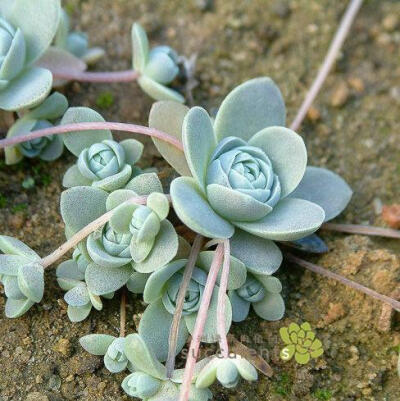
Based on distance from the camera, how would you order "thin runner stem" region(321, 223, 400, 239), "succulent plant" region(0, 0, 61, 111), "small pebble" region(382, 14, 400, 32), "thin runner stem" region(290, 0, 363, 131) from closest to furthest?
1. "succulent plant" region(0, 0, 61, 111)
2. "thin runner stem" region(321, 223, 400, 239)
3. "thin runner stem" region(290, 0, 363, 131)
4. "small pebble" region(382, 14, 400, 32)

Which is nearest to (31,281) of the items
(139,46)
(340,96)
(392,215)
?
(139,46)

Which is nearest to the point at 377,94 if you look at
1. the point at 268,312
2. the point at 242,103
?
the point at 242,103

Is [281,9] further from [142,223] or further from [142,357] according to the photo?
[142,357]

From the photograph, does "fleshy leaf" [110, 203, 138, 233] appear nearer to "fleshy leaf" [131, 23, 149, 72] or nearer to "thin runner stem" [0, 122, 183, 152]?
"thin runner stem" [0, 122, 183, 152]

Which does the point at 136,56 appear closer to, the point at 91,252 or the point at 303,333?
the point at 91,252

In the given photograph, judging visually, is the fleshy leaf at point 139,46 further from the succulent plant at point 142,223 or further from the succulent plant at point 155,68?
the succulent plant at point 142,223

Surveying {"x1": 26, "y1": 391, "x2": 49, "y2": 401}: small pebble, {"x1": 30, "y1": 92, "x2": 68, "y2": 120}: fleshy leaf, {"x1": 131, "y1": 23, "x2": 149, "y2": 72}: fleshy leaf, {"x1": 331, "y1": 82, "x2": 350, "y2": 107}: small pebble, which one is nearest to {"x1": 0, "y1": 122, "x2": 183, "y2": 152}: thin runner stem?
{"x1": 30, "y1": 92, "x2": 68, "y2": 120}: fleshy leaf
